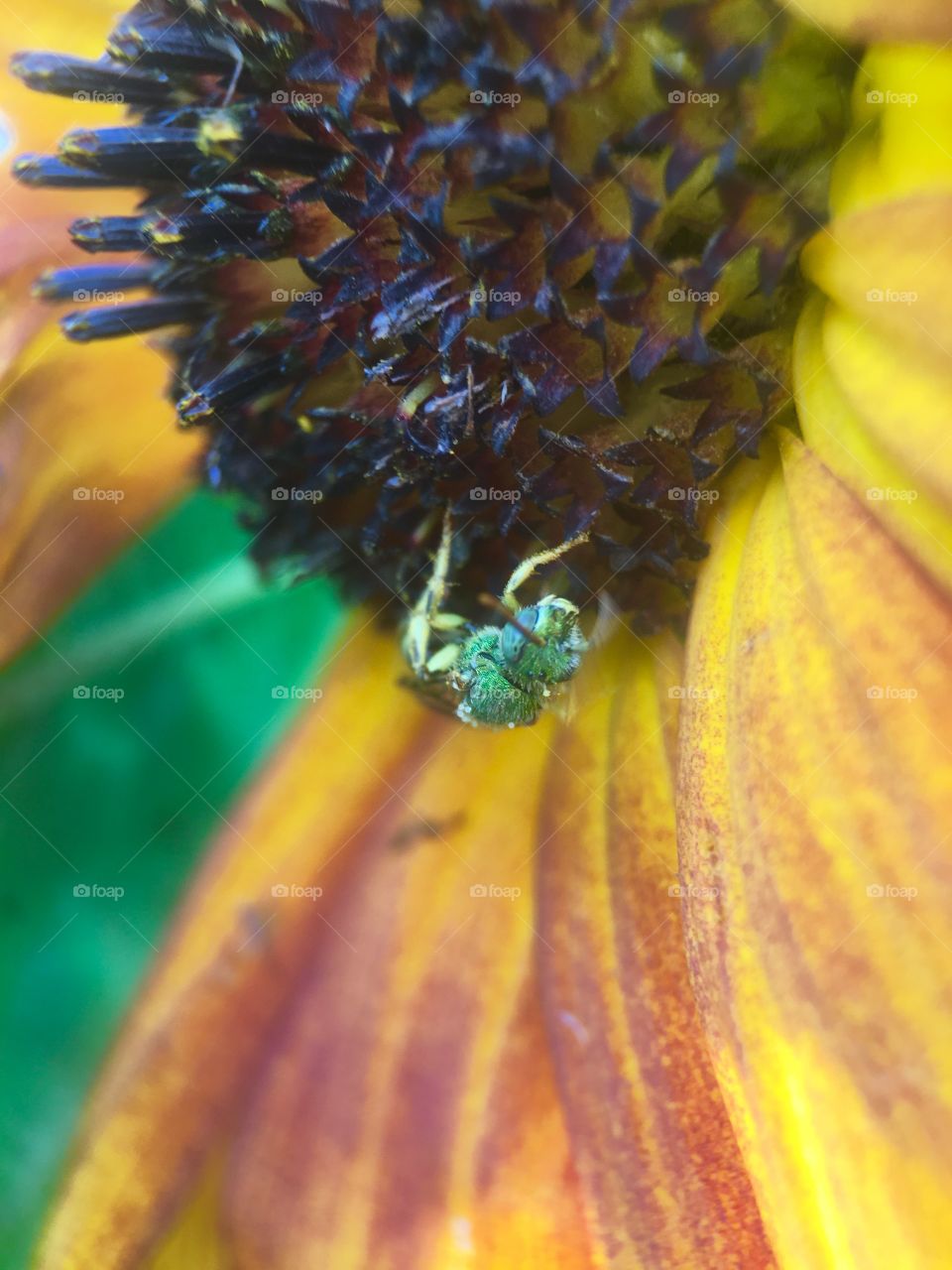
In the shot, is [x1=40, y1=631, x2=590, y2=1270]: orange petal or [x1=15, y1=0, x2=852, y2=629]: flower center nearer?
[x1=15, y1=0, x2=852, y2=629]: flower center

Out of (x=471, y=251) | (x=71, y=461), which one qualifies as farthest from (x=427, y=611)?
(x=71, y=461)

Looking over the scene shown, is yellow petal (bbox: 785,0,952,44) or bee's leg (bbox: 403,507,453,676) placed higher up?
yellow petal (bbox: 785,0,952,44)

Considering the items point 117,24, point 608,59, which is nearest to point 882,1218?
point 608,59

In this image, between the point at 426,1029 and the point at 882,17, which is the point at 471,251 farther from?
the point at 426,1029

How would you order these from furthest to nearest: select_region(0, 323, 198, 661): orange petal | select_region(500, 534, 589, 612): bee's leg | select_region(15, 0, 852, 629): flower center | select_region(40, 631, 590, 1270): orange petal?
1. select_region(0, 323, 198, 661): orange petal
2. select_region(40, 631, 590, 1270): orange petal
3. select_region(500, 534, 589, 612): bee's leg
4. select_region(15, 0, 852, 629): flower center

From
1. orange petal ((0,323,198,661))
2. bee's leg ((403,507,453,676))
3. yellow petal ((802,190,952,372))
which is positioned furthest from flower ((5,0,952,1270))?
orange petal ((0,323,198,661))

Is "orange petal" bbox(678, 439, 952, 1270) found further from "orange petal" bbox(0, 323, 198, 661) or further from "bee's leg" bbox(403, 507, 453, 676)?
"orange petal" bbox(0, 323, 198, 661)
